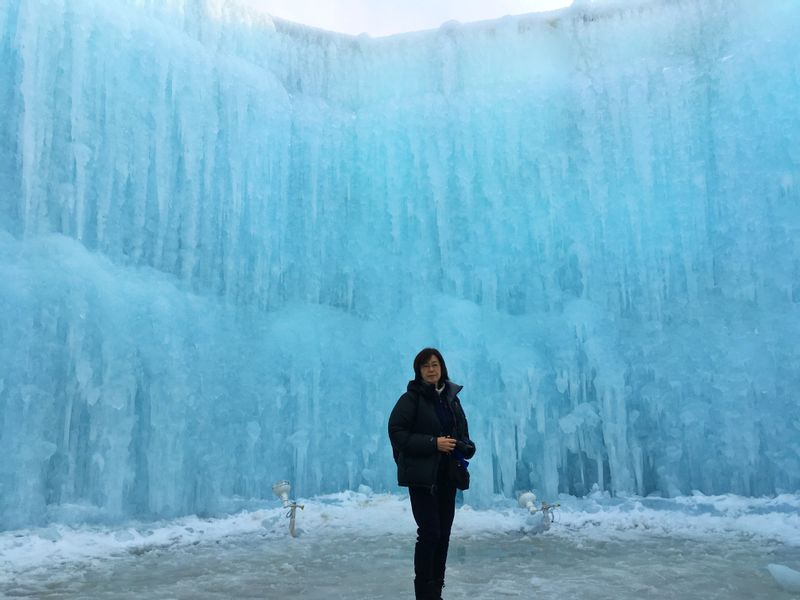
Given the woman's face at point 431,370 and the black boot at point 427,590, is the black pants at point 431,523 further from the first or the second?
the woman's face at point 431,370

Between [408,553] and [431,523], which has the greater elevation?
[431,523]

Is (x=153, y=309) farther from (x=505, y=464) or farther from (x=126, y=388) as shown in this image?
(x=505, y=464)

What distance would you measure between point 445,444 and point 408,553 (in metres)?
3.11

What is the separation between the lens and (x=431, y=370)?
9.21 ft

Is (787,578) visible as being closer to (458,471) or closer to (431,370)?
(458,471)

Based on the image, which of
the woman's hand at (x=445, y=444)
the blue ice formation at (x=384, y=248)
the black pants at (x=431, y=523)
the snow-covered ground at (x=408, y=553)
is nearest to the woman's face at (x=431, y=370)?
the woman's hand at (x=445, y=444)

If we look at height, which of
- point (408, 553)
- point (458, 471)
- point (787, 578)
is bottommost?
point (408, 553)

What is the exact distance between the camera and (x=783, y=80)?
27.2ft

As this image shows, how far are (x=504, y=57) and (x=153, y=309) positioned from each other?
20.4ft

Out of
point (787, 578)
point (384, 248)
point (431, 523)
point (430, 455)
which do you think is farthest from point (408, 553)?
point (384, 248)

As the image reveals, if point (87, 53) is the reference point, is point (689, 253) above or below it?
below

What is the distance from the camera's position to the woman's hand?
263cm

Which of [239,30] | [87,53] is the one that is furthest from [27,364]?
[239,30]

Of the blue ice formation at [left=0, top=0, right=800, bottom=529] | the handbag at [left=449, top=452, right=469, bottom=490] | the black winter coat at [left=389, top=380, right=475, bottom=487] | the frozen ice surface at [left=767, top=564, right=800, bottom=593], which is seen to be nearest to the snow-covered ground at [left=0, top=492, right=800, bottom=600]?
the frozen ice surface at [left=767, top=564, right=800, bottom=593]
